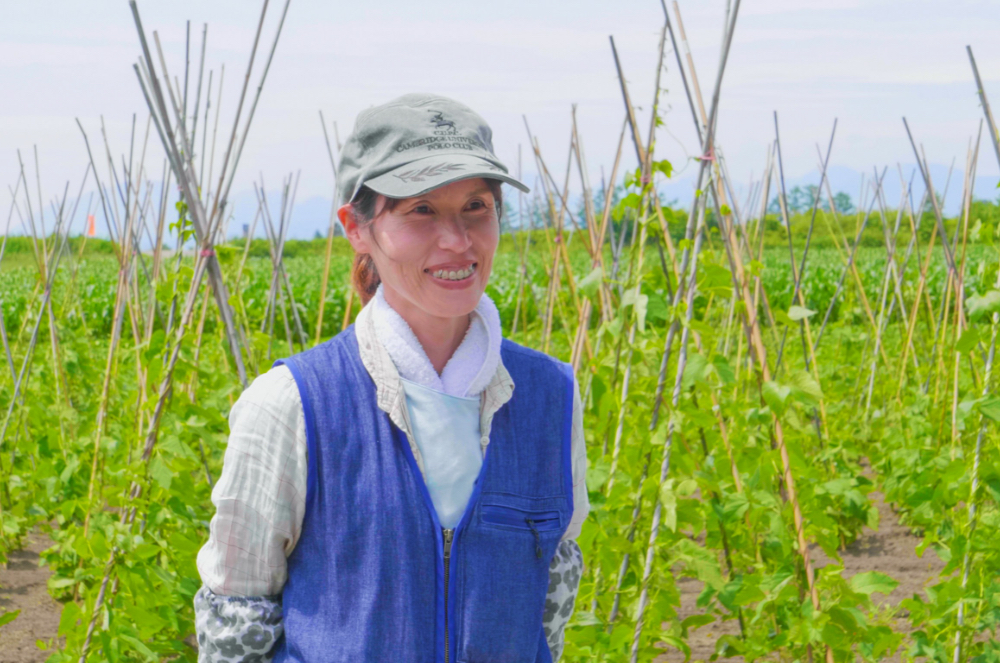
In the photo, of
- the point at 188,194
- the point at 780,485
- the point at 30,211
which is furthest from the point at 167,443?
the point at 30,211

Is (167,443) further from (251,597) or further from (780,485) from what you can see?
(780,485)

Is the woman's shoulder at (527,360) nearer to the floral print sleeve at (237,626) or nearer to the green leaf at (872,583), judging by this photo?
the floral print sleeve at (237,626)

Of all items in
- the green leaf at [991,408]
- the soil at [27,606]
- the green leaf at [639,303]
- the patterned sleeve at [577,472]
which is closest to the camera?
the patterned sleeve at [577,472]

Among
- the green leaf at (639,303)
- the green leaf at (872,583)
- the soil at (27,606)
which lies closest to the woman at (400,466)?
the green leaf at (639,303)

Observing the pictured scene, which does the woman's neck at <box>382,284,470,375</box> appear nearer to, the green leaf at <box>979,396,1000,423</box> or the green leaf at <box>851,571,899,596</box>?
the green leaf at <box>851,571,899,596</box>

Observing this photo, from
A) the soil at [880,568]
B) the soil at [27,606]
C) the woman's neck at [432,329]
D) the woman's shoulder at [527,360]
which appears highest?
the woman's neck at [432,329]

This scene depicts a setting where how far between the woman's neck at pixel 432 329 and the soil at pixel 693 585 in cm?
189

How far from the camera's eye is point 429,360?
3.67 feet

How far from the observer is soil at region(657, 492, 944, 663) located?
2.99 m

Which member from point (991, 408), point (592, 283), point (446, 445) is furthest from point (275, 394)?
point (991, 408)

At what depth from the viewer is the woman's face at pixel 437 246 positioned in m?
1.08

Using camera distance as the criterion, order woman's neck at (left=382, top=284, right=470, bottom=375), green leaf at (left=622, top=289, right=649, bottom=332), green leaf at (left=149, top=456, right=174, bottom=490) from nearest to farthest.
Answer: woman's neck at (left=382, top=284, right=470, bottom=375) → green leaf at (left=622, top=289, right=649, bottom=332) → green leaf at (left=149, top=456, right=174, bottom=490)

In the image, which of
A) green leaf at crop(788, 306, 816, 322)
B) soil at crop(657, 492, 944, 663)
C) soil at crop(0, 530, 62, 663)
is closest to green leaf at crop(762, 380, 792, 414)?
green leaf at crop(788, 306, 816, 322)

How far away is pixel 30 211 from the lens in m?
4.22
